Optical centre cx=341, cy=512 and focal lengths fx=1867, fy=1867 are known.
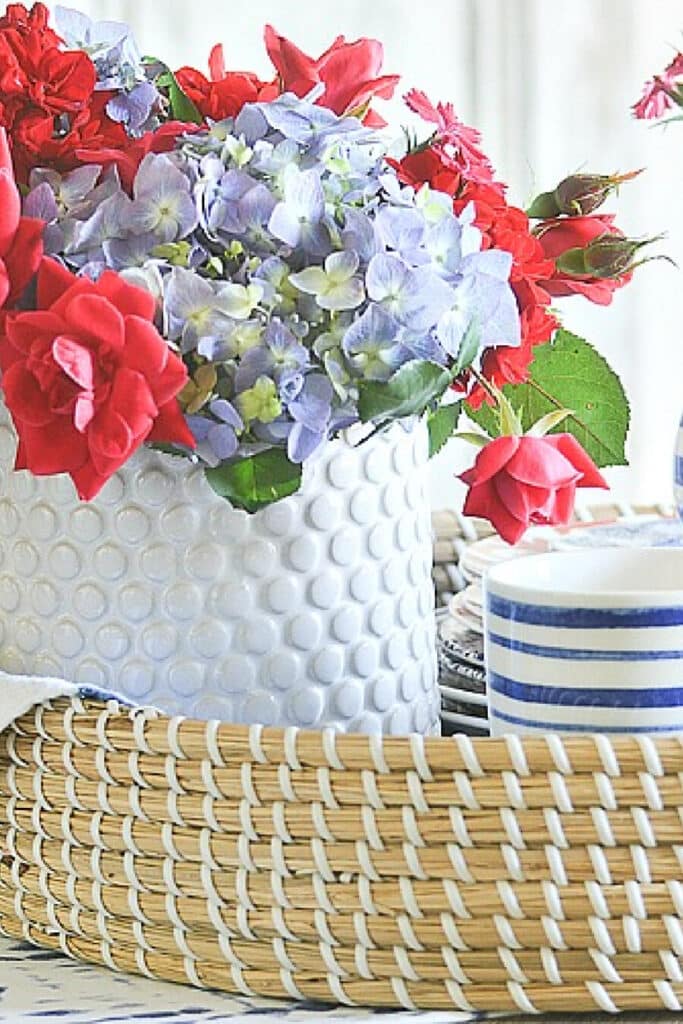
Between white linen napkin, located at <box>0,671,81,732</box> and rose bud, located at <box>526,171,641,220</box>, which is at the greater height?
rose bud, located at <box>526,171,641,220</box>

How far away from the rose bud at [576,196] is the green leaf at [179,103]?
13cm

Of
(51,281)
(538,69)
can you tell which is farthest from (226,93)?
(538,69)

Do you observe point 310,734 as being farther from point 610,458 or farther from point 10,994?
point 610,458

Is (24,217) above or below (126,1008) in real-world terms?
above

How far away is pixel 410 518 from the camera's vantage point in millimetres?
680

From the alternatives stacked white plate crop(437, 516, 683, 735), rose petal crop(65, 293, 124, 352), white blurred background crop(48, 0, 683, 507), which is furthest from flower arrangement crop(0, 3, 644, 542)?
white blurred background crop(48, 0, 683, 507)

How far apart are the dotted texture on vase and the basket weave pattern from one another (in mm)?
33

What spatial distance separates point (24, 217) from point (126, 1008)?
26cm

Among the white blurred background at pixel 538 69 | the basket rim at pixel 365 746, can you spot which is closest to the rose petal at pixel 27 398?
the basket rim at pixel 365 746

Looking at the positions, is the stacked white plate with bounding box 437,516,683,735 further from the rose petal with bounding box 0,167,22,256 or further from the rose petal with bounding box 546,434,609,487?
the rose petal with bounding box 0,167,22,256

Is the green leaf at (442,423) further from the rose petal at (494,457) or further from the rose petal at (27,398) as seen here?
the rose petal at (27,398)

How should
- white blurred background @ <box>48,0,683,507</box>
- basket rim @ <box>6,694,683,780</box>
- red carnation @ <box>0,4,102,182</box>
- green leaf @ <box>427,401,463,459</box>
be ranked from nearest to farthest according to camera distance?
basket rim @ <box>6,694,683,780</box> → red carnation @ <box>0,4,102,182</box> → green leaf @ <box>427,401,463,459</box> → white blurred background @ <box>48,0,683,507</box>

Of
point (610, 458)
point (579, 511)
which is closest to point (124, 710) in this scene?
point (610, 458)

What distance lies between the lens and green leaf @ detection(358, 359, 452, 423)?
62cm
